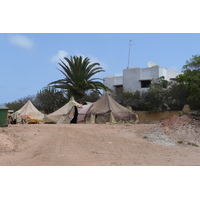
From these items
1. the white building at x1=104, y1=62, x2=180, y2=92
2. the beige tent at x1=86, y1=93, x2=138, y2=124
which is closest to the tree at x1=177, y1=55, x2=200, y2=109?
the beige tent at x1=86, y1=93, x2=138, y2=124

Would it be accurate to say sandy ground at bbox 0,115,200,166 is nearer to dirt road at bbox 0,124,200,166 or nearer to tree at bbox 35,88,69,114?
dirt road at bbox 0,124,200,166

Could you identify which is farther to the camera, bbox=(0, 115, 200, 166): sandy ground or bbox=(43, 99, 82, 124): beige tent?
bbox=(43, 99, 82, 124): beige tent

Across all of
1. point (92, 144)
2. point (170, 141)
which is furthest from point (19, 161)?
point (170, 141)

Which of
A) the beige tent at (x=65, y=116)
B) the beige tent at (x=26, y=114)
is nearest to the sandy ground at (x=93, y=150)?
the beige tent at (x=65, y=116)

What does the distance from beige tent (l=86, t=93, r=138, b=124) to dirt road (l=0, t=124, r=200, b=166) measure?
30.2 ft

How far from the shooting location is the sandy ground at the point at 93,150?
7551 millimetres

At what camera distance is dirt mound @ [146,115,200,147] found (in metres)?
11.2

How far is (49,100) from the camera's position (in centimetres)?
3444

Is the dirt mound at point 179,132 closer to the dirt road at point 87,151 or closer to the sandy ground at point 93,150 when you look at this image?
the sandy ground at point 93,150

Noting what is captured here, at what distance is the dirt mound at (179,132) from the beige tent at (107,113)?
829cm

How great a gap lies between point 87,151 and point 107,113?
1273 cm

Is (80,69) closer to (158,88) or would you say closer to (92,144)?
(158,88)

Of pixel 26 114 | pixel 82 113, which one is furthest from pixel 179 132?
pixel 26 114

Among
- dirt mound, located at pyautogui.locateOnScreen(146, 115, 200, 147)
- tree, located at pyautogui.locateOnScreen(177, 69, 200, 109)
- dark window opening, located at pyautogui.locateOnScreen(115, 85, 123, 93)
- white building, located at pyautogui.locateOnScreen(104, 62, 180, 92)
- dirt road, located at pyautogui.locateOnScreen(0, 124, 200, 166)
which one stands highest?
white building, located at pyautogui.locateOnScreen(104, 62, 180, 92)
